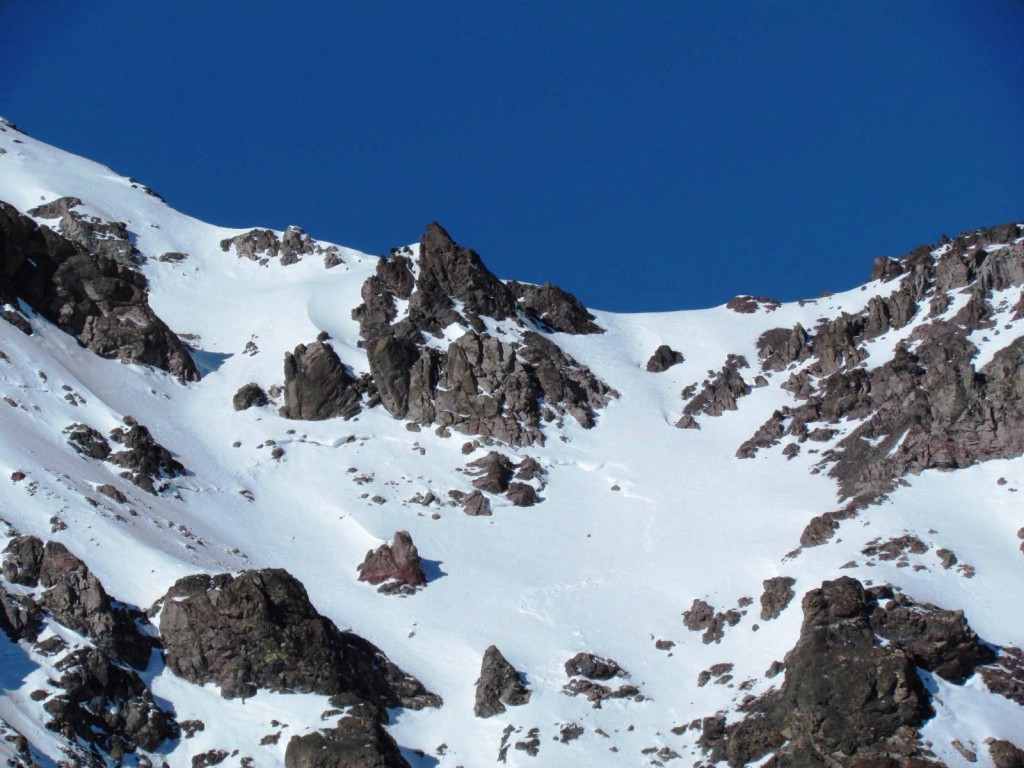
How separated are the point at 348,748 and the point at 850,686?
23077 millimetres

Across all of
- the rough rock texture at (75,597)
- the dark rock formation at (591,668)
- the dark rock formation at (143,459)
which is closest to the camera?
the rough rock texture at (75,597)

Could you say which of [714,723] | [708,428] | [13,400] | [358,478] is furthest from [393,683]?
[708,428]

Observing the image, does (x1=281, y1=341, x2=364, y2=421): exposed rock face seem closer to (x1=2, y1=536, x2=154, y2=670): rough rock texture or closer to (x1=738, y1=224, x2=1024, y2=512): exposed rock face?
(x1=738, y1=224, x2=1024, y2=512): exposed rock face

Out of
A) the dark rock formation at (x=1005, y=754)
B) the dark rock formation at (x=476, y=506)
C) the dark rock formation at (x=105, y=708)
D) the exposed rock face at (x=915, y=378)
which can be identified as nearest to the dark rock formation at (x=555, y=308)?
the exposed rock face at (x=915, y=378)

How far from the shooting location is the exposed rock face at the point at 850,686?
53.8m

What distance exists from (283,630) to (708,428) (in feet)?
169

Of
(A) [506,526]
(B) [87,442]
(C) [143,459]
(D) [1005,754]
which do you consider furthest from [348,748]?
(B) [87,442]

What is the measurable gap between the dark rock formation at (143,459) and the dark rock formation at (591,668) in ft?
104

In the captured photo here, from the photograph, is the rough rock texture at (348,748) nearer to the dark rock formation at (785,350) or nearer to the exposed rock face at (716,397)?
the exposed rock face at (716,397)

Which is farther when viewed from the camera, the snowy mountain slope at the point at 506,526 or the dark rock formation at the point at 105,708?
the snowy mountain slope at the point at 506,526

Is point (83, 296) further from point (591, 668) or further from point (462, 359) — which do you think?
point (591, 668)

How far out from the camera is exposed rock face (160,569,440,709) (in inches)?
2307

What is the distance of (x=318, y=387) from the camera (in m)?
99.1

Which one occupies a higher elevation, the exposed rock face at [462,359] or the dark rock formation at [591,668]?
the exposed rock face at [462,359]
